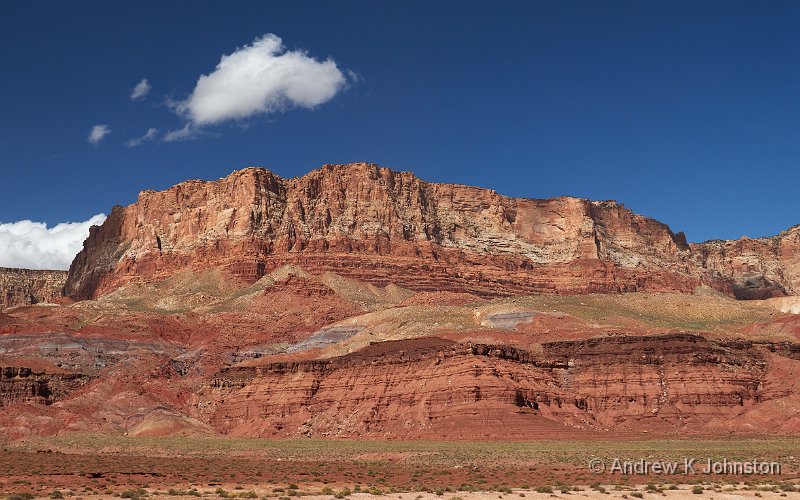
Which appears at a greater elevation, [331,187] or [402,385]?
[331,187]

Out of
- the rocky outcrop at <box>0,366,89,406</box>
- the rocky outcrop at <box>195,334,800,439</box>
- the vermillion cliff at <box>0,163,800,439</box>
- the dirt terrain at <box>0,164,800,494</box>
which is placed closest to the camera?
the dirt terrain at <box>0,164,800,494</box>

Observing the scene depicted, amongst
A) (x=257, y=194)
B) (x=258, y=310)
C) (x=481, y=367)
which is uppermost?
(x=257, y=194)

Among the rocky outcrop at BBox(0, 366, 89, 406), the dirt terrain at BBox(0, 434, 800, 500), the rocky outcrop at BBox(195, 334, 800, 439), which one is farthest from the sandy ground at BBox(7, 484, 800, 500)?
the rocky outcrop at BBox(0, 366, 89, 406)

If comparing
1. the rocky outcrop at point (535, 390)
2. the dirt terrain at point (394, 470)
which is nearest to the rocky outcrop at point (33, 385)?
the rocky outcrop at point (535, 390)

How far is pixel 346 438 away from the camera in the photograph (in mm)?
92750

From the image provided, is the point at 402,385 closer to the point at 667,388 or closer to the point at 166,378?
the point at 667,388

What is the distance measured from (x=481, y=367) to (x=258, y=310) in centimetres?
7110

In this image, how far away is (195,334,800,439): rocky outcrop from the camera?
285 ft

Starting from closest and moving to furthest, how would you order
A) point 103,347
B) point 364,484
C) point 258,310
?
1. point 364,484
2. point 103,347
3. point 258,310

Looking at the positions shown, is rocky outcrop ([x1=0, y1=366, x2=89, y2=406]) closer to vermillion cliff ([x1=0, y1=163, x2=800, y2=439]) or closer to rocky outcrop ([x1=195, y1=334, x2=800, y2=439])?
vermillion cliff ([x1=0, y1=163, x2=800, y2=439])

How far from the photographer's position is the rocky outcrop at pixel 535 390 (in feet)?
285

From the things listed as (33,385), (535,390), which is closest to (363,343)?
(535,390)

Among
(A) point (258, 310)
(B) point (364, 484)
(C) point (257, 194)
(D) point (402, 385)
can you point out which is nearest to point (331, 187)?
(C) point (257, 194)

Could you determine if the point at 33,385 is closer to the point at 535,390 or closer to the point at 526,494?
the point at 535,390
